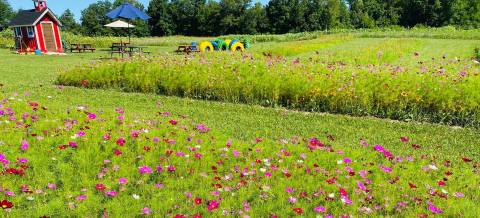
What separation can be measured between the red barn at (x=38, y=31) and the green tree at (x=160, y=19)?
185ft

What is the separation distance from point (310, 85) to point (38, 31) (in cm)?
2403

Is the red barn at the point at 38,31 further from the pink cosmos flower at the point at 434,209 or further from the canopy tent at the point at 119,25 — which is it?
the pink cosmos flower at the point at 434,209

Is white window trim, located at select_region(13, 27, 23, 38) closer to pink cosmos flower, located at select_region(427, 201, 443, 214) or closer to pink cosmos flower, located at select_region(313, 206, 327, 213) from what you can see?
pink cosmos flower, located at select_region(313, 206, 327, 213)

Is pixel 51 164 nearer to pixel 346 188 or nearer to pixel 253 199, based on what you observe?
pixel 253 199

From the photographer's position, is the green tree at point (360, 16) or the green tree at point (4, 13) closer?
the green tree at point (4, 13)

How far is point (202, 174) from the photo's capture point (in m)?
4.66

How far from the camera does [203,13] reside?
3250 inches

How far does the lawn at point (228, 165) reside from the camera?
398 cm

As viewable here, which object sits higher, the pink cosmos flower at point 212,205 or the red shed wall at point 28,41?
Result: the red shed wall at point 28,41

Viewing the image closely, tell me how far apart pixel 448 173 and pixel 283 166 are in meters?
2.20

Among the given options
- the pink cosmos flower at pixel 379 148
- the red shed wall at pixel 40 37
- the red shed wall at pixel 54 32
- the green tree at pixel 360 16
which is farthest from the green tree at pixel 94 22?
the pink cosmos flower at pixel 379 148

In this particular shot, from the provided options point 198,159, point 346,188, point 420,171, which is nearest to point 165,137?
point 198,159

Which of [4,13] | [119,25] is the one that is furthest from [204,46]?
[4,13]

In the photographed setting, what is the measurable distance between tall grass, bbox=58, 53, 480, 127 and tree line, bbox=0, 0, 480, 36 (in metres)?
71.0
